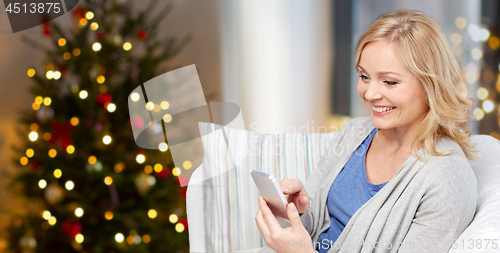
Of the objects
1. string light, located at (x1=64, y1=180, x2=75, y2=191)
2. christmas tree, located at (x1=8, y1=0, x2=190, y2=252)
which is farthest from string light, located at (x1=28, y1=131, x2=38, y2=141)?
string light, located at (x1=64, y1=180, x2=75, y2=191)

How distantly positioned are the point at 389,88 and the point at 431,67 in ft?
0.34

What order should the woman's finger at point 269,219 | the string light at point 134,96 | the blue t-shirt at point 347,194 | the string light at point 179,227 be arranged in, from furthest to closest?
the string light at point 179,227, the string light at point 134,96, the blue t-shirt at point 347,194, the woman's finger at point 269,219

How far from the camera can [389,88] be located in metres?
0.88

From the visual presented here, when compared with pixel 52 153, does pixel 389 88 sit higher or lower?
higher

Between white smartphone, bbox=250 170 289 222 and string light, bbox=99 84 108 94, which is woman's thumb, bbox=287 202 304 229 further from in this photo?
string light, bbox=99 84 108 94

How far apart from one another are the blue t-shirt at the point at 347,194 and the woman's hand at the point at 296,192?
0.09 m

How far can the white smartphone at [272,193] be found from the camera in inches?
30.8

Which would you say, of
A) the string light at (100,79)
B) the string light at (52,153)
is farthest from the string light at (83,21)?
the string light at (52,153)

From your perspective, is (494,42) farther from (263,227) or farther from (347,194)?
(263,227)

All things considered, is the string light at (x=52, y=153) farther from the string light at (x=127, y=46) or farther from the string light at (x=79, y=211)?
the string light at (x=127, y=46)

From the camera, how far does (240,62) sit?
7.59 ft

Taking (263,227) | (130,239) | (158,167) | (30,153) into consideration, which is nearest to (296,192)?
(263,227)

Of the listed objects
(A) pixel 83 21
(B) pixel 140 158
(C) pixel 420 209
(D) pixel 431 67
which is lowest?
(B) pixel 140 158

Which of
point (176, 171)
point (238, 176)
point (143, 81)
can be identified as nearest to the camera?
point (238, 176)
